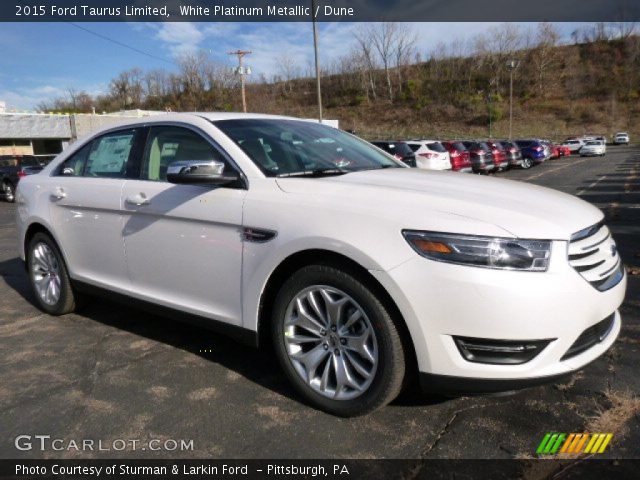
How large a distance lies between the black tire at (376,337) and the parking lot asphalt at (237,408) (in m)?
0.10

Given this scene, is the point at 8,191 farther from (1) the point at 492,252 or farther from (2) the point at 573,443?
(2) the point at 573,443

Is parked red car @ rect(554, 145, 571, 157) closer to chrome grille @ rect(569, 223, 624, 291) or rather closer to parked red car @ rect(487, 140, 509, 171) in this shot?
parked red car @ rect(487, 140, 509, 171)

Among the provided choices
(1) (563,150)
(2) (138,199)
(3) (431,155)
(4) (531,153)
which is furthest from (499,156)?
(2) (138,199)

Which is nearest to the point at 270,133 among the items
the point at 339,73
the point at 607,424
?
the point at 607,424

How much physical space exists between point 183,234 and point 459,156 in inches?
746

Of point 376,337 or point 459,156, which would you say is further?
point 459,156

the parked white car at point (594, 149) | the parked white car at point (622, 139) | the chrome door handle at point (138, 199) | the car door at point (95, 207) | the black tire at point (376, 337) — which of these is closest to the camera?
the black tire at point (376, 337)

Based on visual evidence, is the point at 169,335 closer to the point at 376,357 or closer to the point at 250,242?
the point at 250,242

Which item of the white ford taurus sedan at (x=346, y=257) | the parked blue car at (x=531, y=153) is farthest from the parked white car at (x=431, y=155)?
the white ford taurus sedan at (x=346, y=257)

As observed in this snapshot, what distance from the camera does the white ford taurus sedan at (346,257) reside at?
2.20m

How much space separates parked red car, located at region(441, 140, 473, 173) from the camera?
66.3ft

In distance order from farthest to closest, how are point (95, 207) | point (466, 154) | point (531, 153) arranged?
point (531, 153) < point (466, 154) < point (95, 207)

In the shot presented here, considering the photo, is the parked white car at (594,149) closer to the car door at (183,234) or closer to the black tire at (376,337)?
the car door at (183,234)

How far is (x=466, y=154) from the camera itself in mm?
21219
